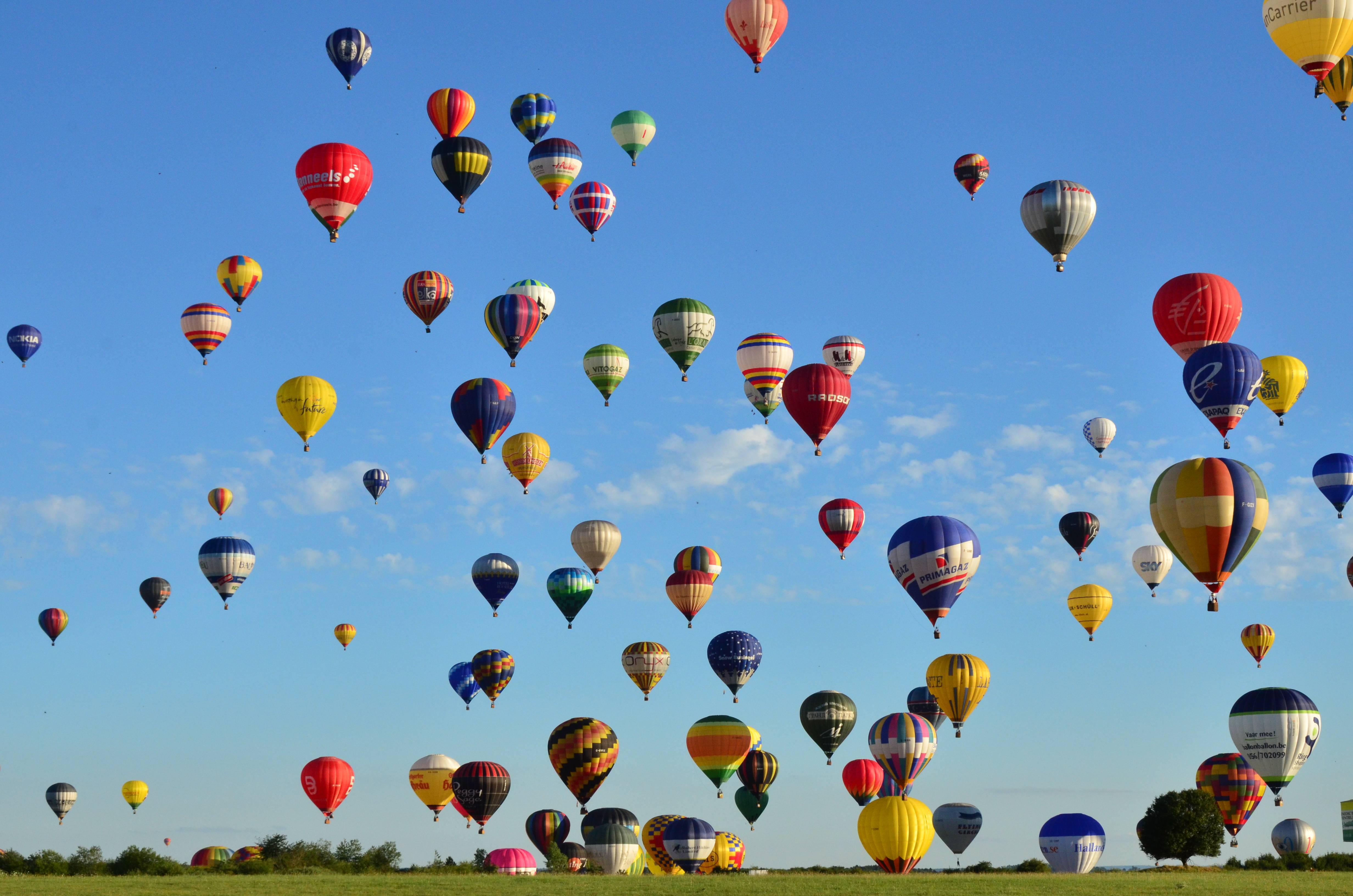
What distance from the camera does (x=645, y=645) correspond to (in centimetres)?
6781

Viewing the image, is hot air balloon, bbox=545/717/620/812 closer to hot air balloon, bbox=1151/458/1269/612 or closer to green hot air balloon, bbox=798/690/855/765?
green hot air balloon, bbox=798/690/855/765

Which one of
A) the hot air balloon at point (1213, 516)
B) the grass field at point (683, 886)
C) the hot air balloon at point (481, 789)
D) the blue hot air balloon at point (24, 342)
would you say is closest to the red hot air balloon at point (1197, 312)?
the hot air balloon at point (1213, 516)

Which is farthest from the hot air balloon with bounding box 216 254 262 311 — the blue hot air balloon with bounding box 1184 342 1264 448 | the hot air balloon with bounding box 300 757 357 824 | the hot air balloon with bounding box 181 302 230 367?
the blue hot air balloon with bounding box 1184 342 1264 448

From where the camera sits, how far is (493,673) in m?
70.8

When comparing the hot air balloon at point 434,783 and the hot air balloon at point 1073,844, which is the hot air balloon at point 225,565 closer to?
the hot air balloon at point 434,783

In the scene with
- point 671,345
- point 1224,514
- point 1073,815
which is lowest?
point 1073,815

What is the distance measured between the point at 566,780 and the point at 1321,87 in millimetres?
37731

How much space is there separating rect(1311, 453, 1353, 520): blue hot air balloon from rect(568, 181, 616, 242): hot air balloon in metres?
29.6

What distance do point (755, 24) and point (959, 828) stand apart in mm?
32643

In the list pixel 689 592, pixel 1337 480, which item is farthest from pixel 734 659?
pixel 1337 480

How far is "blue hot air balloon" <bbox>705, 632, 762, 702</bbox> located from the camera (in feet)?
218

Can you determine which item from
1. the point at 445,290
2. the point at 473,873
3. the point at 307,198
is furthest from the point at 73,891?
the point at 445,290

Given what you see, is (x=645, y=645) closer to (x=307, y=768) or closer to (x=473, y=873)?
(x=307, y=768)

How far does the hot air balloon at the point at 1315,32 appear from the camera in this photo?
41.4 m
